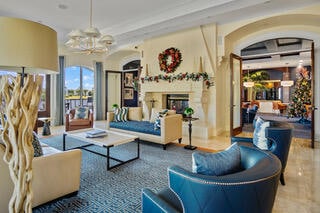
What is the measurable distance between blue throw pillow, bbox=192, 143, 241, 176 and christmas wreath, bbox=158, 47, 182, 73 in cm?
497

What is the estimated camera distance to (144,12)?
5039 millimetres

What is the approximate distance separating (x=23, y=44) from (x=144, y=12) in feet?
14.3

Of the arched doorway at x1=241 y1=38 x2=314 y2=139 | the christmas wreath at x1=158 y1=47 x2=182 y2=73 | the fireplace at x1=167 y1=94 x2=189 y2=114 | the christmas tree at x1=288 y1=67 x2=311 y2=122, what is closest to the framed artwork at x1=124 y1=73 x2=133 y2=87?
the fireplace at x1=167 y1=94 x2=189 y2=114

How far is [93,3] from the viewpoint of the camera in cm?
450

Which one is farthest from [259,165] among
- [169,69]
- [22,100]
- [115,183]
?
[169,69]

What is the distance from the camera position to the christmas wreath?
6.08 metres

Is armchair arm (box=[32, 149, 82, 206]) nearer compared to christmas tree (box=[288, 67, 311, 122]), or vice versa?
armchair arm (box=[32, 149, 82, 206])

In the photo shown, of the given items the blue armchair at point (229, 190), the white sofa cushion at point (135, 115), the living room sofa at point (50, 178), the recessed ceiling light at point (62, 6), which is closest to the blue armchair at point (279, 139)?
the blue armchair at point (229, 190)

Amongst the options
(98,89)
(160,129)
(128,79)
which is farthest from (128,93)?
(160,129)

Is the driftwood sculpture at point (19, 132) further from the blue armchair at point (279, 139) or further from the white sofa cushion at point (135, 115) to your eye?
the white sofa cushion at point (135, 115)

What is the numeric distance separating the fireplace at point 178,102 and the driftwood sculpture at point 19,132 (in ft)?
17.9

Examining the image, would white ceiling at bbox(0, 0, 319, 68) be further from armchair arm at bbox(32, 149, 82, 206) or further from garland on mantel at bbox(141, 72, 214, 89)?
armchair arm at bbox(32, 149, 82, 206)

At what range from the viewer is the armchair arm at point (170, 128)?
168 inches

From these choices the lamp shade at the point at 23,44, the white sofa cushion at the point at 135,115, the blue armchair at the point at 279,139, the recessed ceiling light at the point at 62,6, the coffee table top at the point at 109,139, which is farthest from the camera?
the white sofa cushion at the point at 135,115
